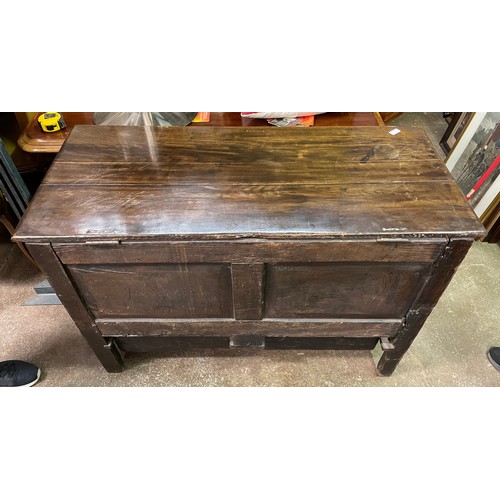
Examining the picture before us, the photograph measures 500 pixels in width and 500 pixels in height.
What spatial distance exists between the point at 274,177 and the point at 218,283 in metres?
0.38

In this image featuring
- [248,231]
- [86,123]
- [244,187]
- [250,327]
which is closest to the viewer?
[248,231]

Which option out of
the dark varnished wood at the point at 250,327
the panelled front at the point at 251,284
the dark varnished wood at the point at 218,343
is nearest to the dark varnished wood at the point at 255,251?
the panelled front at the point at 251,284

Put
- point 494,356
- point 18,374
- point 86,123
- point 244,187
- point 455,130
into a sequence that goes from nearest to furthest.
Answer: point 244,187, point 18,374, point 494,356, point 86,123, point 455,130

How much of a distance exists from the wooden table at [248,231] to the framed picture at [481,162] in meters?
0.88

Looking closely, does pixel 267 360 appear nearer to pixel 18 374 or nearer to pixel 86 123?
pixel 18 374

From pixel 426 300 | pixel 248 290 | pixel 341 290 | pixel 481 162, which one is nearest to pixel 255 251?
pixel 248 290

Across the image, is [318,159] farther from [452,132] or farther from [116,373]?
[452,132]

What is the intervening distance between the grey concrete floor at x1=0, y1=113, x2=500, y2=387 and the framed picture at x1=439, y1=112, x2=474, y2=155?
109cm

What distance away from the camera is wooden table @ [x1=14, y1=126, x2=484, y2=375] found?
1067 mm

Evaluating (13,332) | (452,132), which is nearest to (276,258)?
(13,332)

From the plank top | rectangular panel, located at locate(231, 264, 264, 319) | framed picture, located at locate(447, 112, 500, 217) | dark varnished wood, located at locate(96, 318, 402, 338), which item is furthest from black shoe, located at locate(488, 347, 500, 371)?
rectangular panel, located at locate(231, 264, 264, 319)

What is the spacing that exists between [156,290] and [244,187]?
1.45 feet

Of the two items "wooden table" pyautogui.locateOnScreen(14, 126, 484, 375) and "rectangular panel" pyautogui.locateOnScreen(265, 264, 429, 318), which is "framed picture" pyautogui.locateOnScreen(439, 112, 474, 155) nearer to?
"wooden table" pyautogui.locateOnScreen(14, 126, 484, 375)

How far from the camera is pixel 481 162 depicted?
2.09 m
